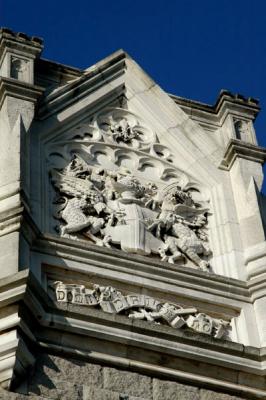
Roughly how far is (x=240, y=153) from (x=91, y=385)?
149 inches

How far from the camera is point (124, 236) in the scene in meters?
10.8

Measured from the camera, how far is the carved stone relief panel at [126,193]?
35.5 feet

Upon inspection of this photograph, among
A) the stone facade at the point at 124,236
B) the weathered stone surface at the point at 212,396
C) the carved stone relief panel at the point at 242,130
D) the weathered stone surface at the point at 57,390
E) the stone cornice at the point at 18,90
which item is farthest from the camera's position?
the carved stone relief panel at the point at 242,130

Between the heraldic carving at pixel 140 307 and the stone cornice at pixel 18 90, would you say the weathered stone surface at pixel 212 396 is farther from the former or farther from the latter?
the stone cornice at pixel 18 90

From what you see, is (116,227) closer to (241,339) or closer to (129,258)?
(129,258)

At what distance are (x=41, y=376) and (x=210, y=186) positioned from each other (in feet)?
11.5

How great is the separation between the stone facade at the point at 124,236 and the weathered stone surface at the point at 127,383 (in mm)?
11

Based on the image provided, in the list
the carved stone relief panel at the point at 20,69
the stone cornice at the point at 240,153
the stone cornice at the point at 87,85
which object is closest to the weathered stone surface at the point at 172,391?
the stone cornice at the point at 240,153

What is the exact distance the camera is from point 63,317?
31.2ft

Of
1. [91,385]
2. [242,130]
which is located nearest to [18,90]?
[242,130]

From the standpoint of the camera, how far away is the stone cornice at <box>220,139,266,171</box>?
12.1 meters

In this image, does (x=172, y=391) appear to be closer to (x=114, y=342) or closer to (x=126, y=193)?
(x=114, y=342)

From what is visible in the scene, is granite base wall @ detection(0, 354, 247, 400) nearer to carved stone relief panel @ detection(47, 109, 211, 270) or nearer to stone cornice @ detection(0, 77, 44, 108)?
carved stone relief panel @ detection(47, 109, 211, 270)

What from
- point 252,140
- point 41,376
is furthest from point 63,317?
point 252,140
